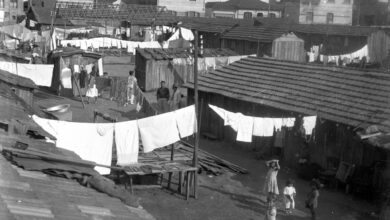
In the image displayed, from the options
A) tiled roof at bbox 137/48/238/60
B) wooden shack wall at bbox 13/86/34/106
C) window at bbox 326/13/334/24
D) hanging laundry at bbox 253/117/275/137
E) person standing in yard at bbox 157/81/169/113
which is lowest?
→ person standing in yard at bbox 157/81/169/113

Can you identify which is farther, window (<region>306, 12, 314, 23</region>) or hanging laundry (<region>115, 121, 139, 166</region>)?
window (<region>306, 12, 314, 23</region>)

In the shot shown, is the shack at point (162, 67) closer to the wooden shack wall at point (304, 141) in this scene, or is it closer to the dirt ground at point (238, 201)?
the wooden shack wall at point (304, 141)

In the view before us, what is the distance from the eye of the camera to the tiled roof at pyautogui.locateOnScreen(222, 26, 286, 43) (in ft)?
87.4

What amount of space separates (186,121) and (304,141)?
2.83 metres

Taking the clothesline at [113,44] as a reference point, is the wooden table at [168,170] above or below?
below

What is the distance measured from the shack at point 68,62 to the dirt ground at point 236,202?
876 centimetres

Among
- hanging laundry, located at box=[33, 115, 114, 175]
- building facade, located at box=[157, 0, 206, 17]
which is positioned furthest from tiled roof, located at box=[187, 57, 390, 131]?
building facade, located at box=[157, 0, 206, 17]

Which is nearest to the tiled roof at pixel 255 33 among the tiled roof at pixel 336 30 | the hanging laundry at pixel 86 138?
the tiled roof at pixel 336 30

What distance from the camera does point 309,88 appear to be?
13.0 meters

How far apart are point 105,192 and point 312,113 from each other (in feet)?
22.5

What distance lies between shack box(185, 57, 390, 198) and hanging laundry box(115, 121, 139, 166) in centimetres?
356

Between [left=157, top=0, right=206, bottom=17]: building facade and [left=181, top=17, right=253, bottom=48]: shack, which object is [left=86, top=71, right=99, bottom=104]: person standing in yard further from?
[left=157, top=0, right=206, bottom=17]: building facade

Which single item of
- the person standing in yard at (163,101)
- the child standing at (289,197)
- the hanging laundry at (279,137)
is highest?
the person standing in yard at (163,101)

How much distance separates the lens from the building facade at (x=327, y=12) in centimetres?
4050
